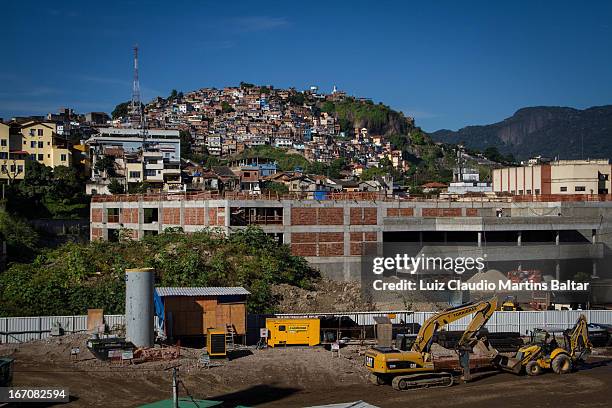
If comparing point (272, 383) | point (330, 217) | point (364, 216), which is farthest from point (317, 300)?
point (272, 383)

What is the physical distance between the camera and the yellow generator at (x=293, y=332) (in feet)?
105

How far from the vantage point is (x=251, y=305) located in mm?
37781

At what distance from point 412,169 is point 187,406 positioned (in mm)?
175247

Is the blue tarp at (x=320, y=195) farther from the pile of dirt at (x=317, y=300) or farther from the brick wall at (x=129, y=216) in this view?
the brick wall at (x=129, y=216)

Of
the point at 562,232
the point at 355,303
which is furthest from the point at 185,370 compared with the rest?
the point at 562,232

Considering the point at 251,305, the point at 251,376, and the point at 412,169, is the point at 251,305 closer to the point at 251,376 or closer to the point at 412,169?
the point at 251,376

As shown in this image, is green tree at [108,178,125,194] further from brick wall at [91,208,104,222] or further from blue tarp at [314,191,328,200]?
blue tarp at [314,191,328,200]

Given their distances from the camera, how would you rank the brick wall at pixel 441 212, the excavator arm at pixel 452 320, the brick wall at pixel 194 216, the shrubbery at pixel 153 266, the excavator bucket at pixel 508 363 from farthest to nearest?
the brick wall at pixel 441 212 < the brick wall at pixel 194 216 < the shrubbery at pixel 153 266 < the excavator bucket at pixel 508 363 < the excavator arm at pixel 452 320

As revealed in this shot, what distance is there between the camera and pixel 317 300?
139 feet

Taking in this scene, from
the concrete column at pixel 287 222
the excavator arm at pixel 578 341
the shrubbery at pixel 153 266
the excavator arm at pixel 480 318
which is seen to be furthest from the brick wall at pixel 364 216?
the excavator arm at pixel 480 318

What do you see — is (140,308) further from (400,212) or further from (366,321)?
(400,212)

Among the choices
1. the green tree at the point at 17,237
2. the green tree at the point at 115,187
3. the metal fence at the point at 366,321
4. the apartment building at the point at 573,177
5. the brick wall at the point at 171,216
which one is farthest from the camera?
the green tree at the point at 115,187

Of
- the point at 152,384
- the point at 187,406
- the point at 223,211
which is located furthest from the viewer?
the point at 223,211

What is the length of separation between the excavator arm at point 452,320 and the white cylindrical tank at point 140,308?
10.5m
